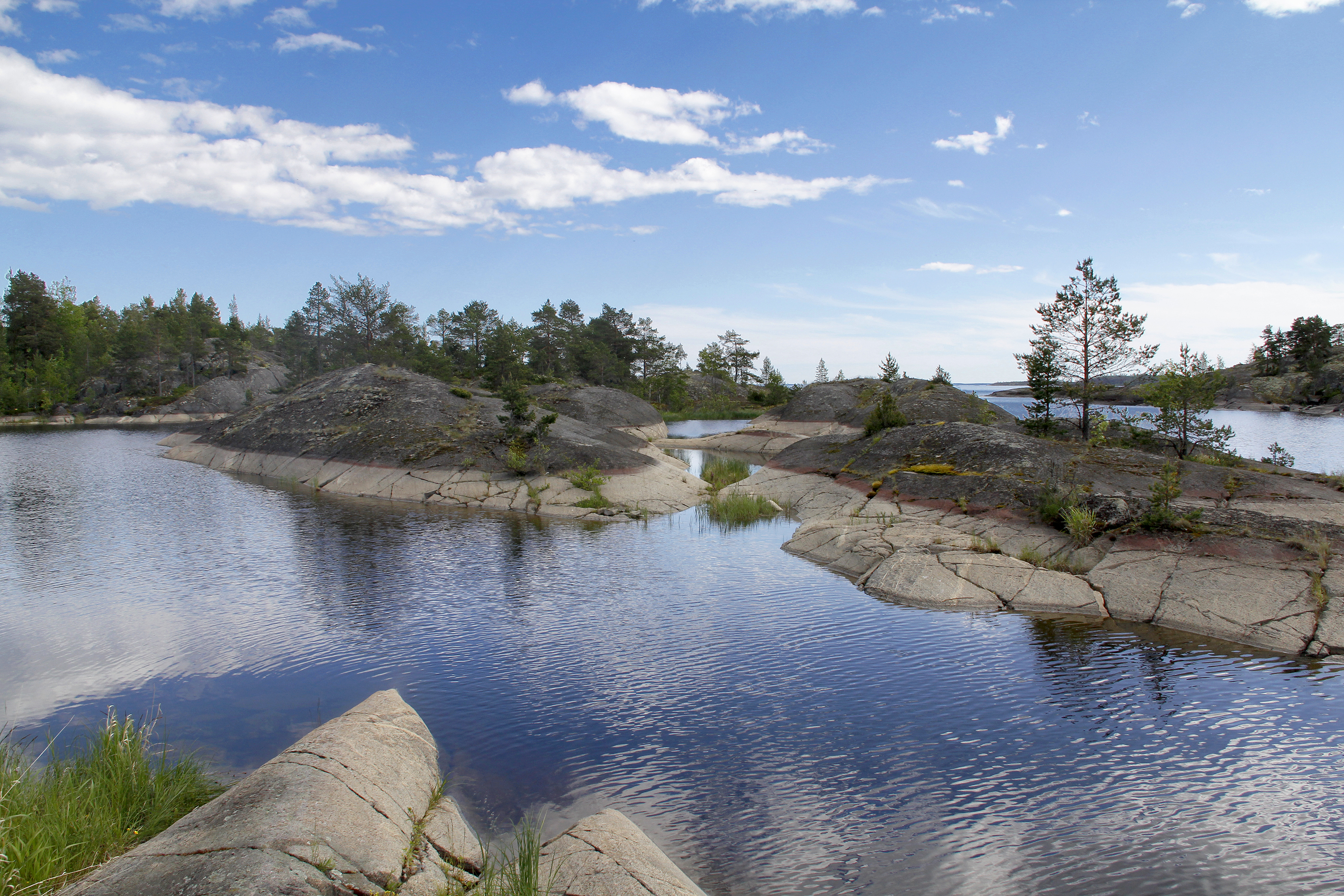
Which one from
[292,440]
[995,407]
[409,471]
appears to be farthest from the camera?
[995,407]

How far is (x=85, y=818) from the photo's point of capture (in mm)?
7129

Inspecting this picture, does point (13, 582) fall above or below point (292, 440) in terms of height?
below

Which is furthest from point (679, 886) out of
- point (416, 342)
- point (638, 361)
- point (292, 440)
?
point (638, 361)

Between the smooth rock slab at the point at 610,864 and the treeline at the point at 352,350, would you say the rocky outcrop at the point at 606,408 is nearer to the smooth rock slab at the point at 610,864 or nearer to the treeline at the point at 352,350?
the treeline at the point at 352,350

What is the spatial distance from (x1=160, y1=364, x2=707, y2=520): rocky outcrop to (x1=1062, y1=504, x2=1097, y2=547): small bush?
57.6ft

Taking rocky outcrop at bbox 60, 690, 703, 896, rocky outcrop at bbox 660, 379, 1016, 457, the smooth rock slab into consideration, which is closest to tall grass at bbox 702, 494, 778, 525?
rocky outcrop at bbox 60, 690, 703, 896

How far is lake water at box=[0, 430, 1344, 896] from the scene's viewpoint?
8.86 meters

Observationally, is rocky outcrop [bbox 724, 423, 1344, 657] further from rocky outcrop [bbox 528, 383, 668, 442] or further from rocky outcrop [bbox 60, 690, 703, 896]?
rocky outcrop [bbox 528, 383, 668, 442]

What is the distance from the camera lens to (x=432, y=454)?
1515 inches

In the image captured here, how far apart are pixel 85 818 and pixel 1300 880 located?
13189 mm

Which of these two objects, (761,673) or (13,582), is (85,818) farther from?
(13,582)

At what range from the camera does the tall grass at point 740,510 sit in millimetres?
31125

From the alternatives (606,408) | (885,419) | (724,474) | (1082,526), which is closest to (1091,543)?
(1082,526)

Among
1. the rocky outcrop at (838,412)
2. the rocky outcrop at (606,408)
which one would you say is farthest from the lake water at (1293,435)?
the rocky outcrop at (606,408)
